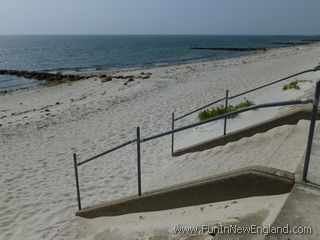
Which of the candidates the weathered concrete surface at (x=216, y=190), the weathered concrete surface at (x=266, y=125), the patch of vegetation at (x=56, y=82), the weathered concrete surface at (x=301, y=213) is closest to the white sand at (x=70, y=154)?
the weathered concrete surface at (x=216, y=190)

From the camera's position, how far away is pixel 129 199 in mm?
4141

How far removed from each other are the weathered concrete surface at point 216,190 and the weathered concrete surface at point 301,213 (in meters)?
0.26

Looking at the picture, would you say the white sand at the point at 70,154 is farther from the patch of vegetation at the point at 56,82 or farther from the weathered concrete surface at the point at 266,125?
the patch of vegetation at the point at 56,82

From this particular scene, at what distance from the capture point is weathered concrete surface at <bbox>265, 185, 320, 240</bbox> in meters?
2.27

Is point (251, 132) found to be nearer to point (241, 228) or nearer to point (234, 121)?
point (234, 121)

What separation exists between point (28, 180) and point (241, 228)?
5.20 m

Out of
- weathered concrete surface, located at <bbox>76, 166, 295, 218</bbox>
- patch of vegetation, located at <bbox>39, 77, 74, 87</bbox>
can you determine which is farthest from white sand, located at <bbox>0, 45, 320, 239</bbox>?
patch of vegetation, located at <bbox>39, 77, 74, 87</bbox>

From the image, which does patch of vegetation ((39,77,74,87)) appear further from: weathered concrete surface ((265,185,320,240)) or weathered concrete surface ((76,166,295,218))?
weathered concrete surface ((265,185,320,240))

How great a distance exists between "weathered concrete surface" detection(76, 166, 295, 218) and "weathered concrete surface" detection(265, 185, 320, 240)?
255 mm

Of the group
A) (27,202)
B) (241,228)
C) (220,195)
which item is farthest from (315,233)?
(27,202)

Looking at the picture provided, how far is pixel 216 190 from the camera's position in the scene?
3.40 m

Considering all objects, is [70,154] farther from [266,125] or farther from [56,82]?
[56,82]

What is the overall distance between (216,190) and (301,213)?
1101mm

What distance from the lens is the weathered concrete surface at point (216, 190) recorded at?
10.0 ft
